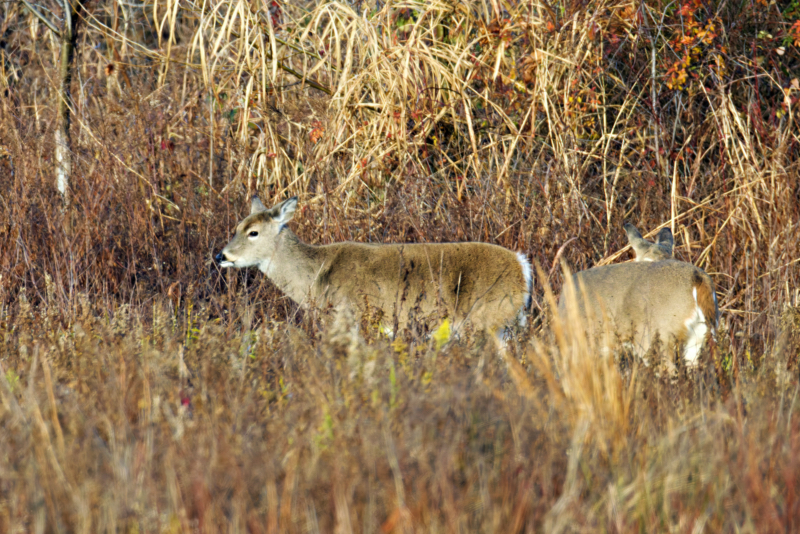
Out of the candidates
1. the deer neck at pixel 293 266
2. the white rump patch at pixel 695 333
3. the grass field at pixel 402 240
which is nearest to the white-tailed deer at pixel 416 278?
the deer neck at pixel 293 266

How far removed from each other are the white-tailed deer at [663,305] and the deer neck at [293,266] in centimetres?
202

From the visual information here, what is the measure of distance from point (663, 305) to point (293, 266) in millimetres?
2622

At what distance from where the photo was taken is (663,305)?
4562mm

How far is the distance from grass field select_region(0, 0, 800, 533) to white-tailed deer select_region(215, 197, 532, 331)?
0.81 ft

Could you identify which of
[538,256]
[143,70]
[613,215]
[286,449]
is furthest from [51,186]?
[286,449]

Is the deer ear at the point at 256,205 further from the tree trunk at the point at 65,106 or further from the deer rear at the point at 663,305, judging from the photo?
the deer rear at the point at 663,305

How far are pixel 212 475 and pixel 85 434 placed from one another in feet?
2.02

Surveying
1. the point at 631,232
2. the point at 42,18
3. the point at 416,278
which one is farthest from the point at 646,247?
the point at 42,18

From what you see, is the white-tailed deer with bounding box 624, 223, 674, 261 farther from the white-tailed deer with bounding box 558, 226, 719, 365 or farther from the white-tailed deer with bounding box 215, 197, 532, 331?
the white-tailed deer with bounding box 558, 226, 719, 365

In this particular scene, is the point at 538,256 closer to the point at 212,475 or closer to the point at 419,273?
the point at 419,273

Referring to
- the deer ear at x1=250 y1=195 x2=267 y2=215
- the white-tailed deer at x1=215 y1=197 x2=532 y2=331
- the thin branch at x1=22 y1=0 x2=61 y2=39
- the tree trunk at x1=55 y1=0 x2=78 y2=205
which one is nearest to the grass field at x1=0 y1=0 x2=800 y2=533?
the tree trunk at x1=55 y1=0 x2=78 y2=205

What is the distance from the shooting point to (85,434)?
2.79 metres

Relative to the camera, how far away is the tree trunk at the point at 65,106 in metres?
6.91

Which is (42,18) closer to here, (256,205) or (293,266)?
(256,205)
